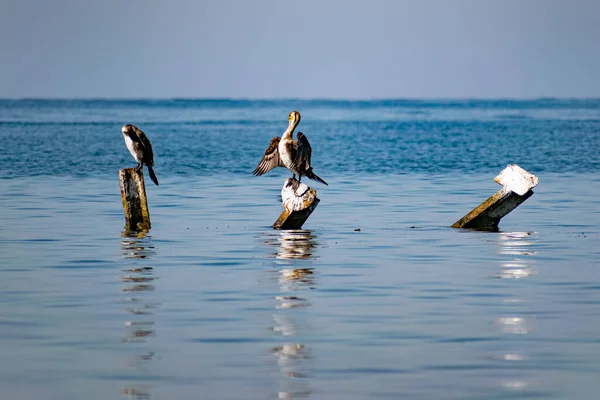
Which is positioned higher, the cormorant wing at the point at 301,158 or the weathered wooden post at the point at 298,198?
the cormorant wing at the point at 301,158

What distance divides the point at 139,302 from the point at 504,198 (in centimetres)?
657

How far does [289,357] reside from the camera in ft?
29.1

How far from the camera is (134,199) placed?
1700 centimetres

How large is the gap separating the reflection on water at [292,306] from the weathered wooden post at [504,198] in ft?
6.95

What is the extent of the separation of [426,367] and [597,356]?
47.8 inches

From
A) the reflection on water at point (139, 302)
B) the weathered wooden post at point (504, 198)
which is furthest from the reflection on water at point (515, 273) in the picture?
the reflection on water at point (139, 302)

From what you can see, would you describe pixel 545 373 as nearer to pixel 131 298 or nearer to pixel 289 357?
pixel 289 357

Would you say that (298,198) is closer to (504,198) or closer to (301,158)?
(301,158)

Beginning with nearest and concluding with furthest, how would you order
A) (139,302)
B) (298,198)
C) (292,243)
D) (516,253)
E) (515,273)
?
(139,302) → (515,273) → (516,253) → (292,243) → (298,198)

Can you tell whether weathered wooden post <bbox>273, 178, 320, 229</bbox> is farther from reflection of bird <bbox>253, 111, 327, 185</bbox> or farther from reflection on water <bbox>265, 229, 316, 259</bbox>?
reflection of bird <bbox>253, 111, 327, 185</bbox>

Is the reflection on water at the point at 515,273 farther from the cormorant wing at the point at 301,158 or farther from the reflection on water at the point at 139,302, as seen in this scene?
the cormorant wing at the point at 301,158

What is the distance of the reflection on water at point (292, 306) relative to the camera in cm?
820

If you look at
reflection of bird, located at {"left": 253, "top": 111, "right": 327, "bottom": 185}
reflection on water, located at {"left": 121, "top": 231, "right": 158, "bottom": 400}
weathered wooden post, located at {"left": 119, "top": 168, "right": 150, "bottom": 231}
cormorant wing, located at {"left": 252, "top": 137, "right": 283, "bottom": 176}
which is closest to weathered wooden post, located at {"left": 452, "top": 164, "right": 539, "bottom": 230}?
reflection of bird, located at {"left": 253, "top": 111, "right": 327, "bottom": 185}

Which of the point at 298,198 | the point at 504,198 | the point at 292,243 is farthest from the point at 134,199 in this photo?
the point at 504,198
